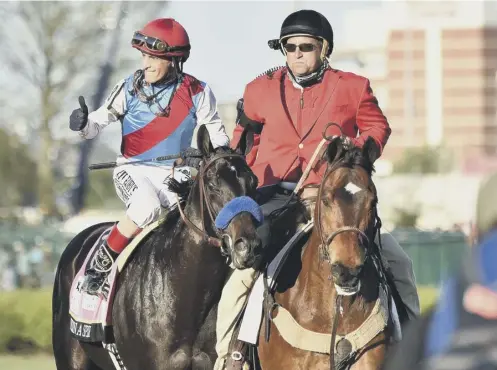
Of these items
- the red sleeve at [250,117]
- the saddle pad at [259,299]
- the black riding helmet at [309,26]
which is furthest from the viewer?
the red sleeve at [250,117]

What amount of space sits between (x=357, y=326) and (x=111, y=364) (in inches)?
90.5

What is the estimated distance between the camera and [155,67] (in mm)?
7832

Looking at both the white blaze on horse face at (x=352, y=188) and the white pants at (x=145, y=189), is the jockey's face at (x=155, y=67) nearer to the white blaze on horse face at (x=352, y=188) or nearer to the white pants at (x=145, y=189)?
the white pants at (x=145, y=189)

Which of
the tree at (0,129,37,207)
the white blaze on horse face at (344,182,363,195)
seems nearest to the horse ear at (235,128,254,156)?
the white blaze on horse face at (344,182,363,195)

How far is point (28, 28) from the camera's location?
118ft

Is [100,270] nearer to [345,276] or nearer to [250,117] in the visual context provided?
[250,117]

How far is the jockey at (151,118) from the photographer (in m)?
7.79

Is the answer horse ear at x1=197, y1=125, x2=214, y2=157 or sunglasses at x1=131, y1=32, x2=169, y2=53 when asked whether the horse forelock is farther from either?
sunglasses at x1=131, y1=32, x2=169, y2=53

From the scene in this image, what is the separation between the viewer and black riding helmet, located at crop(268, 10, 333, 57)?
22.6ft

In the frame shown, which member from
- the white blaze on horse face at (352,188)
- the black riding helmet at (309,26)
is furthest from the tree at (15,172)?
the white blaze on horse face at (352,188)

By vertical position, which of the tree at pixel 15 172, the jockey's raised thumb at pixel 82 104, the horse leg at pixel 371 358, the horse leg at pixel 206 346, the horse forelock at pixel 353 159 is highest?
the jockey's raised thumb at pixel 82 104

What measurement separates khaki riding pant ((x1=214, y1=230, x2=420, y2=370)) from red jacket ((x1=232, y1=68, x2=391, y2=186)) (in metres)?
0.59

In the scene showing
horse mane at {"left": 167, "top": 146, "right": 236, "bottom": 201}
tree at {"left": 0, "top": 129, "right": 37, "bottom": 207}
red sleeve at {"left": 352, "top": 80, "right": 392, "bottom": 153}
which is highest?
red sleeve at {"left": 352, "top": 80, "right": 392, "bottom": 153}

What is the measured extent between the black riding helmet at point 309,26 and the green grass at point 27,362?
8219 millimetres
